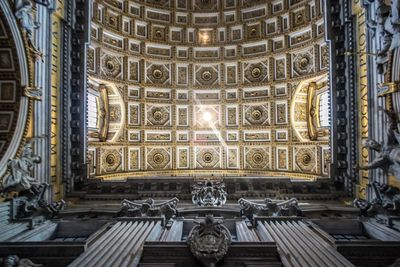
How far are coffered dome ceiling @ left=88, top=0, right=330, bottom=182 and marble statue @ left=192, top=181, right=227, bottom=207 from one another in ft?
27.9

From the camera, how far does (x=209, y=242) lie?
345 inches

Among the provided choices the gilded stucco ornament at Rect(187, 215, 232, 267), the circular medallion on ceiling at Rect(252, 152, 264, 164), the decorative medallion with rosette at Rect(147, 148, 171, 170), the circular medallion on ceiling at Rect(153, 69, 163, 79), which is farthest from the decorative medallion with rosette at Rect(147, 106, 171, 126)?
the gilded stucco ornament at Rect(187, 215, 232, 267)

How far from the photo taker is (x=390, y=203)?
12.1m

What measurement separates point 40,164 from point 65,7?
911 cm

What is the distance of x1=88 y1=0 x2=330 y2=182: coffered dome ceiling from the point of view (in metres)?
22.1

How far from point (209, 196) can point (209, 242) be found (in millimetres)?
6098

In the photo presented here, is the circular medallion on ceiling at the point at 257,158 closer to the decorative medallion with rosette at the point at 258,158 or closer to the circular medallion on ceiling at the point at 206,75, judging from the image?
the decorative medallion with rosette at the point at 258,158

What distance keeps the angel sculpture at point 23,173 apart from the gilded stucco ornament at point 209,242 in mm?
8117

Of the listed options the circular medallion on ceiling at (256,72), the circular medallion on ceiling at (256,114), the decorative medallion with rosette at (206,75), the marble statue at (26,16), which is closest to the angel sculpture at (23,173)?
the marble statue at (26,16)

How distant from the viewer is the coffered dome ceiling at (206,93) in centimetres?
2208

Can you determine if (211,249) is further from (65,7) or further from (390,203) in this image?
(65,7)

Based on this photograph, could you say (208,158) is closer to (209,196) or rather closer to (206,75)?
Result: (206,75)

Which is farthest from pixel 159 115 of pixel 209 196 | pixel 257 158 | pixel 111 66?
pixel 209 196

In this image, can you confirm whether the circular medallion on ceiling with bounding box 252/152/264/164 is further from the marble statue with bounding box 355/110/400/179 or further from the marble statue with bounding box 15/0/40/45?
the marble statue with bounding box 15/0/40/45
